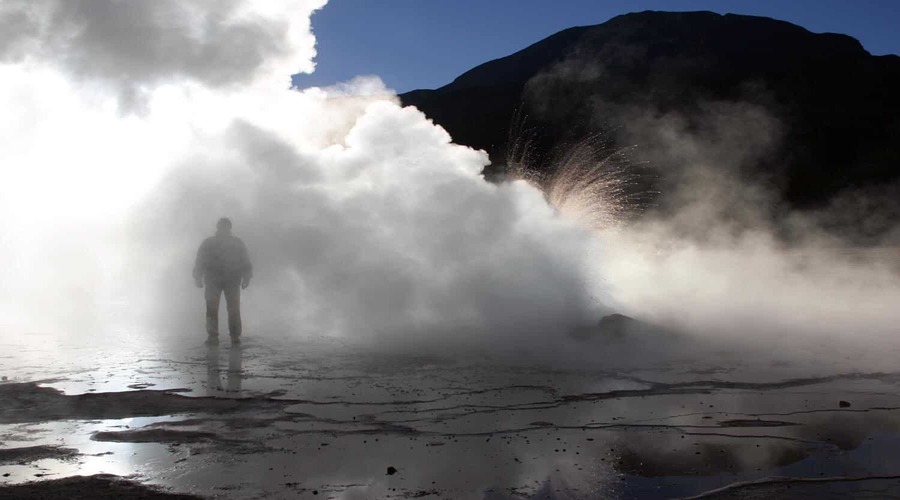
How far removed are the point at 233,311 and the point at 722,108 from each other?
2193 inches

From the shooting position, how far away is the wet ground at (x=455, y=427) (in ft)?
14.5

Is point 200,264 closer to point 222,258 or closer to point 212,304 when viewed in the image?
point 222,258

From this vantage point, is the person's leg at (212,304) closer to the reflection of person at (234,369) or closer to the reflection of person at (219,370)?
the reflection of person at (219,370)

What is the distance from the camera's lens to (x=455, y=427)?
581 cm

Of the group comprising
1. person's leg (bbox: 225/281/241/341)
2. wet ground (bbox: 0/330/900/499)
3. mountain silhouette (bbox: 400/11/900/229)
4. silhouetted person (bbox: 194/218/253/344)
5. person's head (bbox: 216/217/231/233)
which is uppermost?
mountain silhouette (bbox: 400/11/900/229)

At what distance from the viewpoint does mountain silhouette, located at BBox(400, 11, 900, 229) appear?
172 ft

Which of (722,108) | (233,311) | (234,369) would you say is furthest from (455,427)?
(722,108)

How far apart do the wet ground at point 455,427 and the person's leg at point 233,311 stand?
161 centimetres

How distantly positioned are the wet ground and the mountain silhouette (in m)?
31.5

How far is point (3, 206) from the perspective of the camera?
20.6m

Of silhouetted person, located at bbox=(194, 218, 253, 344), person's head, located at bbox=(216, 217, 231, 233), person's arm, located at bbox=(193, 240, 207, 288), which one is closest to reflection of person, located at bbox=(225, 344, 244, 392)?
silhouetted person, located at bbox=(194, 218, 253, 344)

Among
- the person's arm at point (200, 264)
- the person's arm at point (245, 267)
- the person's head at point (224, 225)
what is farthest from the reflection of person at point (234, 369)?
the person's head at point (224, 225)

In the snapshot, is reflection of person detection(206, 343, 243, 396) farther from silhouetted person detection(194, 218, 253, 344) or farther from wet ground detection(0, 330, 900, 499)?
silhouetted person detection(194, 218, 253, 344)

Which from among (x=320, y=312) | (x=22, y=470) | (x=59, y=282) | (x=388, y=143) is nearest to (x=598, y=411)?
(x=22, y=470)
